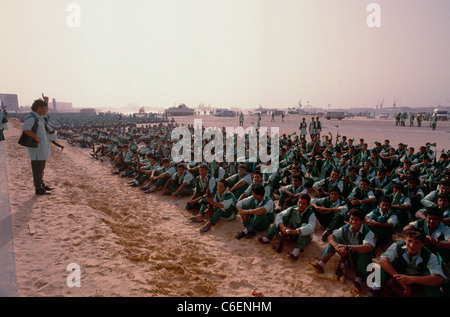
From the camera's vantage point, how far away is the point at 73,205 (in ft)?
21.3

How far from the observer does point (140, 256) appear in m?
4.87

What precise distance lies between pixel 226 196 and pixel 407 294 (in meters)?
4.07

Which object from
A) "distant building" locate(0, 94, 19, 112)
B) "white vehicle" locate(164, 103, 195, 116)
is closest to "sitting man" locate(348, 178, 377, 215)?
"white vehicle" locate(164, 103, 195, 116)

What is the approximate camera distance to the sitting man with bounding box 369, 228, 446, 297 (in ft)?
11.2

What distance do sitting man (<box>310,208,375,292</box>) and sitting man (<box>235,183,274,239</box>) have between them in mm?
1543

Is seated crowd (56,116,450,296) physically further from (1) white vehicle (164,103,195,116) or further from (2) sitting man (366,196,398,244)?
(1) white vehicle (164,103,195,116)

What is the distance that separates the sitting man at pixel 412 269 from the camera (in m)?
3.43

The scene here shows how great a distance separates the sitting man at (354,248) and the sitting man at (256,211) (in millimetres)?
1543

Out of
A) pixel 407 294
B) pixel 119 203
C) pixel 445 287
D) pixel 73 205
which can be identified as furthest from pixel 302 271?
pixel 119 203

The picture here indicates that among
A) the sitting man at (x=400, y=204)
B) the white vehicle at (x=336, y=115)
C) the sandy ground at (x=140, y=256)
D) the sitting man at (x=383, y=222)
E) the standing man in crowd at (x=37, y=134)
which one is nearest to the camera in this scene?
the sandy ground at (x=140, y=256)

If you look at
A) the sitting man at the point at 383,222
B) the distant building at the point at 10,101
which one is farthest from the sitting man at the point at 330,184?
the distant building at the point at 10,101

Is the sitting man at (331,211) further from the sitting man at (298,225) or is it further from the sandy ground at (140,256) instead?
the sitting man at (298,225)
